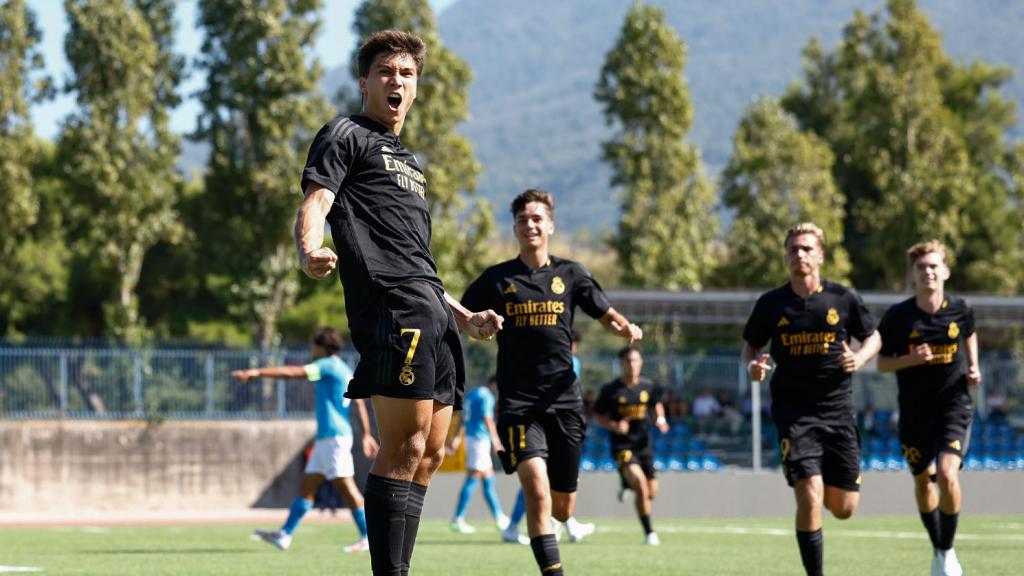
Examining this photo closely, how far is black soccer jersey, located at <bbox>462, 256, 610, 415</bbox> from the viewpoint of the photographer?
8.83 metres

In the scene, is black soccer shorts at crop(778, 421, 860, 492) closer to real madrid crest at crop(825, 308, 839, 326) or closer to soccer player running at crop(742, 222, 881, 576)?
soccer player running at crop(742, 222, 881, 576)

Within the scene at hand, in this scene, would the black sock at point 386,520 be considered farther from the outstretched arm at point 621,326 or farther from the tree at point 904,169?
the tree at point 904,169

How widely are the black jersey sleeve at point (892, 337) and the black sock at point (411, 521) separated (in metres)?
5.35

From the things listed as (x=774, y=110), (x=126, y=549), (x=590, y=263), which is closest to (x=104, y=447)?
(x=126, y=549)

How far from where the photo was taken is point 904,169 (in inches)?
1843

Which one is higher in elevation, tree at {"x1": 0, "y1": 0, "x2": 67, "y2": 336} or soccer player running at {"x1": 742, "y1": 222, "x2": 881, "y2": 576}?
tree at {"x1": 0, "y1": 0, "x2": 67, "y2": 336}

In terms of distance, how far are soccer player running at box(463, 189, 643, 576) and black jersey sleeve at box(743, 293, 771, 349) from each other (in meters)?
0.89

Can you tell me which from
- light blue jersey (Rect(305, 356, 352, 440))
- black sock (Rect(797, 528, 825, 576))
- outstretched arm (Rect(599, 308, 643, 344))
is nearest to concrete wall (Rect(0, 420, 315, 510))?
light blue jersey (Rect(305, 356, 352, 440))

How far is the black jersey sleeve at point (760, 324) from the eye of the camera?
905cm

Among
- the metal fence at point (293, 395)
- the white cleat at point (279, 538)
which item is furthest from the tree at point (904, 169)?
the white cleat at point (279, 538)

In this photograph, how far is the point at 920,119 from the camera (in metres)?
46.2

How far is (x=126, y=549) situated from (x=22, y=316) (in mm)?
32493

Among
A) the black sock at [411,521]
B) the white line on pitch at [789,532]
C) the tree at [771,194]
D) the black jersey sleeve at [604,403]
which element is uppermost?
the tree at [771,194]

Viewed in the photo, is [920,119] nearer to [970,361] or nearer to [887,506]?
[887,506]
